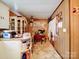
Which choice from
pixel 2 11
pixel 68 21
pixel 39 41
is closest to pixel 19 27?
pixel 39 41

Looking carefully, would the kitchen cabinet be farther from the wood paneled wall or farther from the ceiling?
the wood paneled wall

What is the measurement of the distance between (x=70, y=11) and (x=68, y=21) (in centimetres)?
32

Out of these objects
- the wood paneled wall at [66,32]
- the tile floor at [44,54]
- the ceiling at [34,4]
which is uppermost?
the ceiling at [34,4]

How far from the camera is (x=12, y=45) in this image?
10.2ft

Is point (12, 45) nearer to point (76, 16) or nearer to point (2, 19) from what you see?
point (2, 19)

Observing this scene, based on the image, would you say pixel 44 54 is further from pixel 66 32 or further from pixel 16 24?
pixel 16 24

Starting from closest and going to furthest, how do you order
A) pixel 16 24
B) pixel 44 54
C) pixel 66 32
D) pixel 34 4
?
pixel 66 32, pixel 34 4, pixel 44 54, pixel 16 24

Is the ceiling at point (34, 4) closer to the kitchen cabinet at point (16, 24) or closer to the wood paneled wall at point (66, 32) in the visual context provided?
the wood paneled wall at point (66, 32)

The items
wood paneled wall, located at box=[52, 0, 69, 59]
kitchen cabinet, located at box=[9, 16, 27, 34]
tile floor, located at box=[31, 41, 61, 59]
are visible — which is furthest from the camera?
kitchen cabinet, located at box=[9, 16, 27, 34]

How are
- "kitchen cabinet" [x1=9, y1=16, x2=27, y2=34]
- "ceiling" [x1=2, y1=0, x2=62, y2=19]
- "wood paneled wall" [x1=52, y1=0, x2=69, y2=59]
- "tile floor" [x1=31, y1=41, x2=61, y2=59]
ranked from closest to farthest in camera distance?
"wood paneled wall" [x1=52, y1=0, x2=69, y2=59]
"ceiling" [x1=2, y1=0, x2=62, y2=19]
"tile floor" [x1=31, y1=41, x2=61, y2=59]
"kitchen cabinet" [x1=9, y1=16, x2=27, y2=34]

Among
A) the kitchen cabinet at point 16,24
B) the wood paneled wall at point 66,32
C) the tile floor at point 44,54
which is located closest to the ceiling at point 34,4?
the wood paneled wall at point 66,32

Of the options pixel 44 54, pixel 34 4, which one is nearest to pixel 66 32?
pixel 44 54

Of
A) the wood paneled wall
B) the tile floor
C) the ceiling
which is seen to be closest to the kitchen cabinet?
the ceiling

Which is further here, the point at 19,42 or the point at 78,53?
the point at 78,53
